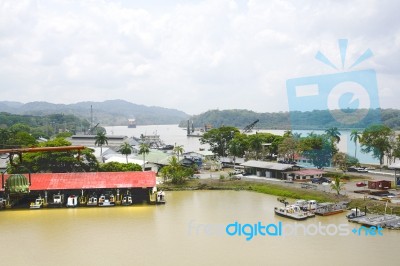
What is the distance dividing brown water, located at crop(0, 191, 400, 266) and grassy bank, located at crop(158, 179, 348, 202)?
9.86 feet

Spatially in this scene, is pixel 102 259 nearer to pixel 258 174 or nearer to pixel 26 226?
pixel 26 226

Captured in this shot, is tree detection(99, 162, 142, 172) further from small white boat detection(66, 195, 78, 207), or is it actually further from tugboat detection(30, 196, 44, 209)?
tugboat detection(30, 196, 44, 209)

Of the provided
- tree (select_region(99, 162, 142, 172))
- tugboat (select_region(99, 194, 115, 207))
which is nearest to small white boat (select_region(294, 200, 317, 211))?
tugboat (select_region(99, 194, 115, 207))

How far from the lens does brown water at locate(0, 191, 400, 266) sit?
488 inches

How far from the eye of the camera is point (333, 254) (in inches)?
497

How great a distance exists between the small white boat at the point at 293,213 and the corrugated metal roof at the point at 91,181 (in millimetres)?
6987

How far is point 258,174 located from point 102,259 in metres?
18.2


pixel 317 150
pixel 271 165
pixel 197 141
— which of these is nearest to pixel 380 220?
pixel 271 165

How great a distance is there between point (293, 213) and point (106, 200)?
9.43 metres

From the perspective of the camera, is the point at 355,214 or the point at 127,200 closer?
the point at 355,214

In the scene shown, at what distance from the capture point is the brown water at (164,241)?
1239cm

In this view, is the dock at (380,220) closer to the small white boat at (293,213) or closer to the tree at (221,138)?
the small white boat at (293,213)

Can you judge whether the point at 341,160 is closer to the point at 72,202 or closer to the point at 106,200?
the point at 106,200

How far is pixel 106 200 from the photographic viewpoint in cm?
2053
